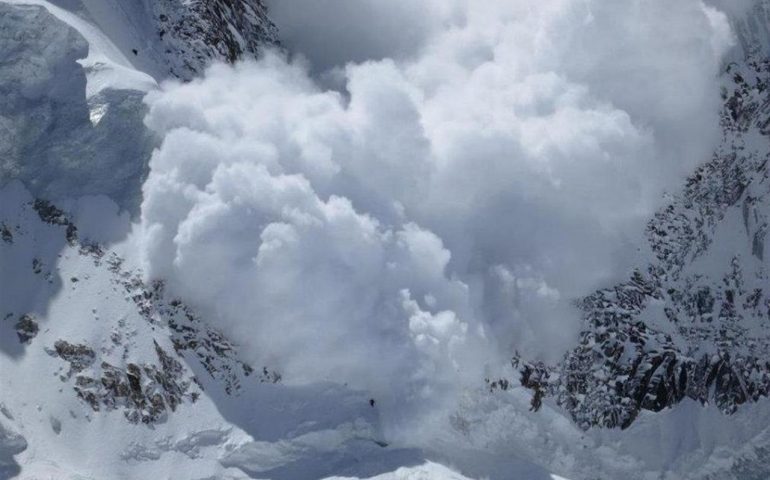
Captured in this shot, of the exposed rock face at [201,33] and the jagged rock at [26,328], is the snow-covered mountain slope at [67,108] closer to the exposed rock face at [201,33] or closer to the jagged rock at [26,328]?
the exposed rock face at [201,33]

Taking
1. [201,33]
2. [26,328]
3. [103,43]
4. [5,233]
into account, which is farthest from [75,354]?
[201,33]

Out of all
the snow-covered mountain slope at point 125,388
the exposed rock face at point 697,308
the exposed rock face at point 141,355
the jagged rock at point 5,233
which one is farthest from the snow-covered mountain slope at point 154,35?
the exposed rock face at point 697,308

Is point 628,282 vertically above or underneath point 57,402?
above

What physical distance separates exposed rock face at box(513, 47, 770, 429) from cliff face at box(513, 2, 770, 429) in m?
0.07

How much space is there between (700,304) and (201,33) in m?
36.9

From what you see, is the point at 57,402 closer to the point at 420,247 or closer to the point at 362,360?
the point at 362,360

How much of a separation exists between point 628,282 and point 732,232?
32.0 feet

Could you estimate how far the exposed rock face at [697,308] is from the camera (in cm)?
6462

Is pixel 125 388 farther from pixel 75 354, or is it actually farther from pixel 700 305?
pixel 700 305

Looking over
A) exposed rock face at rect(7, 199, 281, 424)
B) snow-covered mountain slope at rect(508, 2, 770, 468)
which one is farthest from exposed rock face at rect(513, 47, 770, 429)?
exposed rock face at rect(7, 199, 281, 424)

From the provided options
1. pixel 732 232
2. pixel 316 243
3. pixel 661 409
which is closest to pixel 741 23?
pixel 732 232

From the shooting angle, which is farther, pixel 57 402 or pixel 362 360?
pixel 362 360

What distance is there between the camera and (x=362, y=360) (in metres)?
59.1

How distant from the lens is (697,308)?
7050cm
